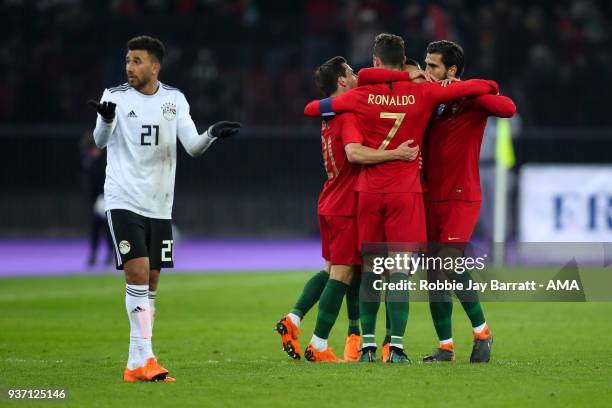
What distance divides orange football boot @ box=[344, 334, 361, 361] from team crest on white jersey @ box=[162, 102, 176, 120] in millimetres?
2416

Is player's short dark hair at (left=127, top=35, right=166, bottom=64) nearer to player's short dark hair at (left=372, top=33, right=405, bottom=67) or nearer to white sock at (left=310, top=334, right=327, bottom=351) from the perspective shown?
player's short dark hair at (left=372, top=33, right=405, bottom=67)

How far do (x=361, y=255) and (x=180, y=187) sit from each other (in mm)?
16033

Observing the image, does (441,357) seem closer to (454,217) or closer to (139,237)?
(454,217)

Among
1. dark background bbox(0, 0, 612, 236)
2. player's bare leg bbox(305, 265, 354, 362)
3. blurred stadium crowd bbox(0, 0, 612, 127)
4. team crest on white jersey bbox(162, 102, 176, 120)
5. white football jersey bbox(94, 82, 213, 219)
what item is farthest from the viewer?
blurred stadium crowd bbox(0, 0, 612, 127)

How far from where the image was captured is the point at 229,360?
32.3 ft

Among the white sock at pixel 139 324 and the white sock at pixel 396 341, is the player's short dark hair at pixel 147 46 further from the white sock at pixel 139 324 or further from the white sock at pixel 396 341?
the white sock at pixel 396 341

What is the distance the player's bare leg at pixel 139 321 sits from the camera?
27.5 ft

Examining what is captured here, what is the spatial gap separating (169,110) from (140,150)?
36 cm

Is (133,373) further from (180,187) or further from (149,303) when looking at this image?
(180,187)

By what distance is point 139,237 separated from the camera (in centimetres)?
846

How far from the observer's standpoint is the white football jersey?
850 cm

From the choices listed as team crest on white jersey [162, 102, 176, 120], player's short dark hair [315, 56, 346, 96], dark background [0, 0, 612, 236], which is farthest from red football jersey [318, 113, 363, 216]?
dark background [0, 0, 612, 236]

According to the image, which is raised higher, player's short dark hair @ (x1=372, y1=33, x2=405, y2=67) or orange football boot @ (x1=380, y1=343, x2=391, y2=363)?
player's short dark hair @ (x1=372, y1=33, x2=405, y2=67)

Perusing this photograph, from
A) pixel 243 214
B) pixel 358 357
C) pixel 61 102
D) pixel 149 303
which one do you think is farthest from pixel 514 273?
pixel 61 102
